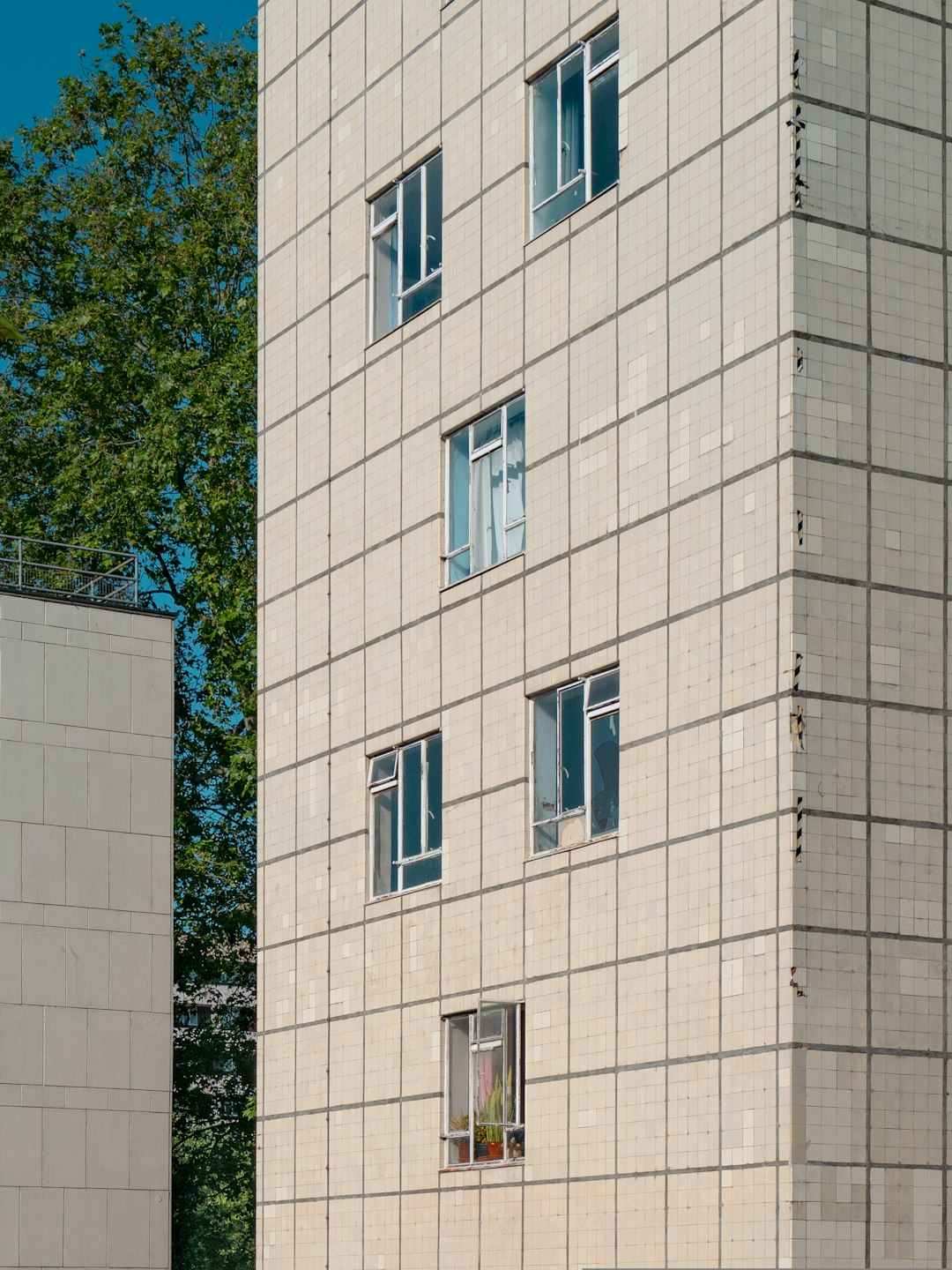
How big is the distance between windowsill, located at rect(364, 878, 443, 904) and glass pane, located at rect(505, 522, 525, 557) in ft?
12.1

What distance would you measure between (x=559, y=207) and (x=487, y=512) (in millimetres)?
3392

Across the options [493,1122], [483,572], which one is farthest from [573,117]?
[493,1122]

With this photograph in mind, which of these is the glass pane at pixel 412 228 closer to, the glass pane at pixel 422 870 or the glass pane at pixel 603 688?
the glass pane at pixel 603 688

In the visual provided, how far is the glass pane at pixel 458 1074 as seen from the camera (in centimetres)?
2233

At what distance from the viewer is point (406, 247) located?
1001 inches

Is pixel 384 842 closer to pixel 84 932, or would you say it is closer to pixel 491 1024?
pixel 491 1024

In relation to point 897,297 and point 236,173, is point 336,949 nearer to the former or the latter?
point 897,297

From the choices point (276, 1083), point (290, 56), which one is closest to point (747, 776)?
point (276, 1083)

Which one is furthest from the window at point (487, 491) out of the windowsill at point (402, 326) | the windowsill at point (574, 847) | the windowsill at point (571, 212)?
the windowsill at point (574, 847)

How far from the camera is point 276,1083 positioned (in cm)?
2583

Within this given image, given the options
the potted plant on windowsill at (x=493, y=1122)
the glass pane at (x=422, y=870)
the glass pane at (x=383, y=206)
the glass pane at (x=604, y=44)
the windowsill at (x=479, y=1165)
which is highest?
the glass pane at (x=604, y=44)

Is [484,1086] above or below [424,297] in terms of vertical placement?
below

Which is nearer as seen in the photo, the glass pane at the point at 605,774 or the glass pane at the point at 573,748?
the glass pane at the point at 605,774

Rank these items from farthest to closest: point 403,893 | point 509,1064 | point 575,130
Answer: point 403,893
point 575,130
point 509,1064
